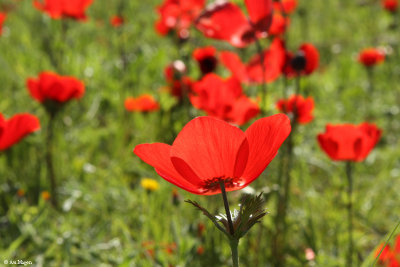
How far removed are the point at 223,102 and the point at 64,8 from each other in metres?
1.29

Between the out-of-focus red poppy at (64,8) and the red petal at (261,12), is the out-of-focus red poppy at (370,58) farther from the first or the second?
the red petal at (261,12)

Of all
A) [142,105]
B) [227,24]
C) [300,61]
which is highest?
[227,24]

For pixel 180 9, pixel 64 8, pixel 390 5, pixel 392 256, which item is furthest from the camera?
pixel 390 5

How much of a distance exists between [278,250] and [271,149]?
73 centimetres

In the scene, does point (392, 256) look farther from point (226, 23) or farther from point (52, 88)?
point (52, 88)

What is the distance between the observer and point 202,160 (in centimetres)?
62

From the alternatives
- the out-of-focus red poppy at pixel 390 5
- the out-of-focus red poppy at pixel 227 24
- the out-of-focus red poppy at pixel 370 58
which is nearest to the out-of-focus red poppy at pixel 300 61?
the out-of-focus red poppy at pixel 227 24

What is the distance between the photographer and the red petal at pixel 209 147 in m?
0.60

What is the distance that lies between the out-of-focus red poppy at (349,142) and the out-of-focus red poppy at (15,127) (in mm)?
744

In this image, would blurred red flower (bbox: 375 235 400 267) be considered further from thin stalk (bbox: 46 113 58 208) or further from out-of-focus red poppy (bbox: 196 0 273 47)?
thin stalk (bbox: 46 113 58 208)

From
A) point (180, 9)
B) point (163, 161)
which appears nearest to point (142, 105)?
point (180, 9)

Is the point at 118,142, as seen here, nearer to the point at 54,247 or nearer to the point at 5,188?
the point at 5,188

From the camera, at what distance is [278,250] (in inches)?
48.8

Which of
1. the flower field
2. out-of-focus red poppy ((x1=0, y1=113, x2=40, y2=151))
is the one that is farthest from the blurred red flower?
out-of-focus red poppy ((x1=0, y1=113, x2=40, y2=151))
